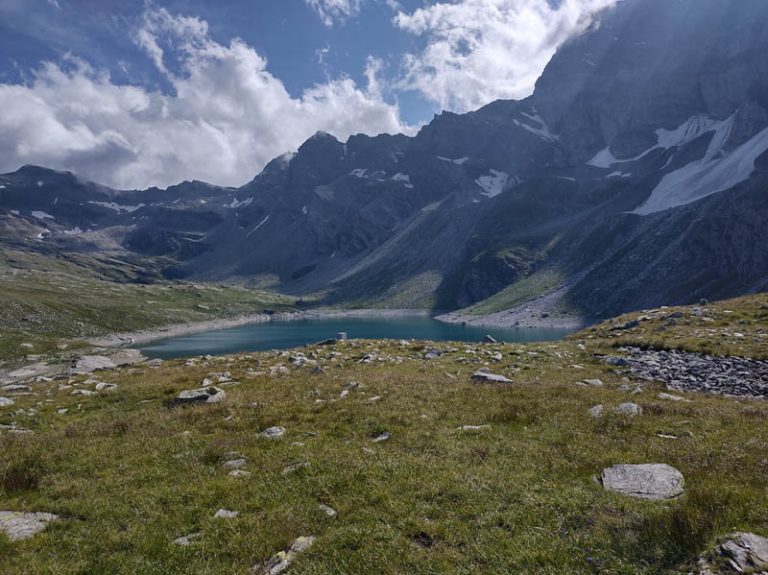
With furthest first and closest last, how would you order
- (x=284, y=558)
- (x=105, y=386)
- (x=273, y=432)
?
(x=105, y=386)
(x=273, y=432)
(x=284, y=558)

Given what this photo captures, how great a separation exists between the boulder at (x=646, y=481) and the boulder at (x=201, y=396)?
1507cm

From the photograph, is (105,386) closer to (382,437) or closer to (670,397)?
(382,437)

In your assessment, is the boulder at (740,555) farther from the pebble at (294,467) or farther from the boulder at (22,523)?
the boulder at (22,523)

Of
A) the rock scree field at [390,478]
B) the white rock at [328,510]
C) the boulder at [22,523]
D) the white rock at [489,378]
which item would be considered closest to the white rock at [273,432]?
the rock scree field at [390,478]

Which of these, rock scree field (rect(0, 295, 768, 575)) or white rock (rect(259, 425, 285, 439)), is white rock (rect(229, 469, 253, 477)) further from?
white rock (rect(259, 425, 285, 439))

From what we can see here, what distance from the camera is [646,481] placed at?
31.8ft

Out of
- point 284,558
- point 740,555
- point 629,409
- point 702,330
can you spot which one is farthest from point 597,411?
point 702,330

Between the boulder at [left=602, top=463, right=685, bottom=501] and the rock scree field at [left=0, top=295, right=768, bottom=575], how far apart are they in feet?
0.15

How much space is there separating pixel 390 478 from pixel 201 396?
11956mm

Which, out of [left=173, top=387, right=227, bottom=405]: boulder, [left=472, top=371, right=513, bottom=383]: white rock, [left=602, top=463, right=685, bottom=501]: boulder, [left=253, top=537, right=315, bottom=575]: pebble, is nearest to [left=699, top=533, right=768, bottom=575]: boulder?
[left=602, top=463, right=685, bottom=501]: boulder

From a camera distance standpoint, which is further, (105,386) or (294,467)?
(105,386)

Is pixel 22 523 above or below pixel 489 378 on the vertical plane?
below

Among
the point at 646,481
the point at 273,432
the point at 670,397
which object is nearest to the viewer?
the point at 646,481

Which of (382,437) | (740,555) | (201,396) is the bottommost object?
(201,396)
